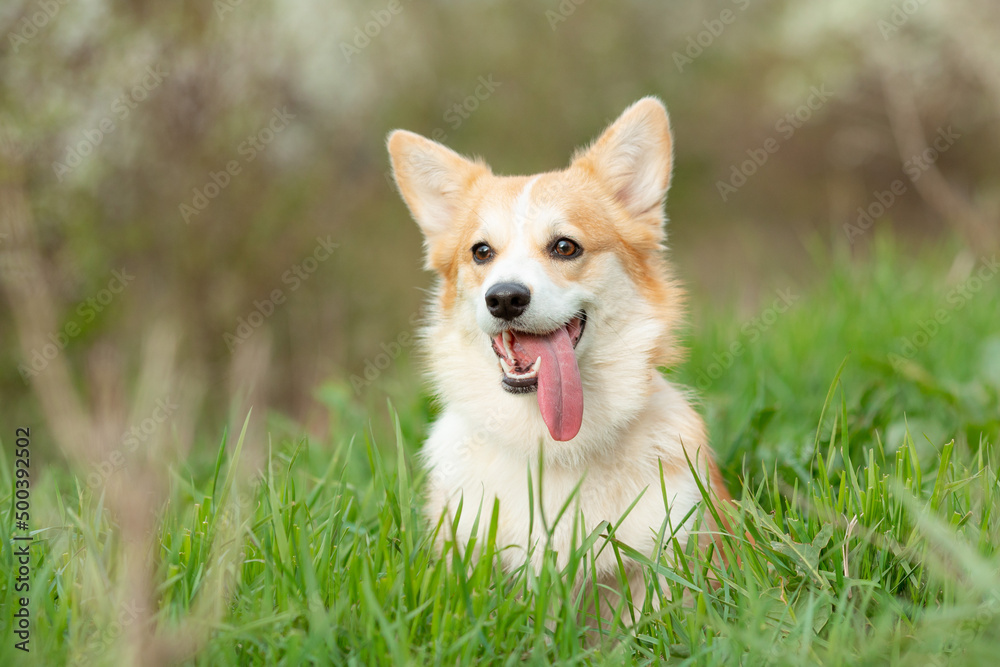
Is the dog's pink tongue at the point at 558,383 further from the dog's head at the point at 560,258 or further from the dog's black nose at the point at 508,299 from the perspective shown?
the dog's black nose at the point at 508,299

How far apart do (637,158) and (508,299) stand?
3.37 ft

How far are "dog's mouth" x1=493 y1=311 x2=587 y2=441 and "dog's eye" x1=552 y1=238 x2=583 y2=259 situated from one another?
26 cm

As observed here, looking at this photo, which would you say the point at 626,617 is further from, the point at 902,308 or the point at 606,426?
the point at 902,308

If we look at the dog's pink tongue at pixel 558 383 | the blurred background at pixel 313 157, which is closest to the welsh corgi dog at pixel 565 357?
the dog's pink tongue at pixel 558 383

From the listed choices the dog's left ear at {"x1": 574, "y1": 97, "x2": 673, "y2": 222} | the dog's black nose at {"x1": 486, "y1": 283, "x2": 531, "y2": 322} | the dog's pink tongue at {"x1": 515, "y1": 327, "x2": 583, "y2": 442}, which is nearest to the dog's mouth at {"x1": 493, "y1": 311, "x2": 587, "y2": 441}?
the dog's pink tongue at {"x1": 515, "y1": 327, "x2": 583, "y2": 442}

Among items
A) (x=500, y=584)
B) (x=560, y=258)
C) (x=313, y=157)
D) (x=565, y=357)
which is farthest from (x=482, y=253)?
(x=313, y=157)

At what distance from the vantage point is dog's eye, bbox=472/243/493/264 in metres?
2.98

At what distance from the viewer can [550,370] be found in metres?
2.57

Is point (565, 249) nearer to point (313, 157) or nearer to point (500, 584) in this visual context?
point (500, 584)

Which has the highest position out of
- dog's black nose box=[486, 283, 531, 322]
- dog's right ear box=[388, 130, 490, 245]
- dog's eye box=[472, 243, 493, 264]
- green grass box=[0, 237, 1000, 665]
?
dog's right ear box=[388, 130, 490, 245]

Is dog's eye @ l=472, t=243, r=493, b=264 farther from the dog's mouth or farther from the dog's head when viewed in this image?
the dog's mouth

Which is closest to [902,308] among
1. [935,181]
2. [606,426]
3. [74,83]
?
[935,181]

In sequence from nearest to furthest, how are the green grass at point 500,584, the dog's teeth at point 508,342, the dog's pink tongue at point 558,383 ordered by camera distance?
1. the green grass at point 500,584
2. the dog's pink tongue at point 558,383
3. the dog's teeth at point 508,342

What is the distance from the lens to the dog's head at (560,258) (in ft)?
8.50
